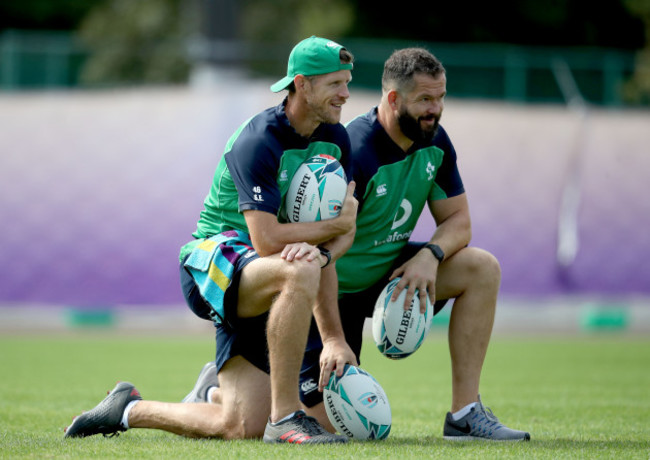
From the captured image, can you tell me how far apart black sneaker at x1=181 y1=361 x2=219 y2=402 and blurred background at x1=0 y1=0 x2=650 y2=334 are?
12673 millimetres

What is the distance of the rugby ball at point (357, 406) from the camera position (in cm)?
527

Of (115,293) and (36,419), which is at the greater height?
(36,419)

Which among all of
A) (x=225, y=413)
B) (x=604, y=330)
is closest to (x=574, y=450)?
(x=225, y=413)

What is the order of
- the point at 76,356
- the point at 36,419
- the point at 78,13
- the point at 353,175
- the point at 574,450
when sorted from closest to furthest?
the point at 574,450 < the point at 353,175 < the point at 36,419 < the point at 76,356 < the point at 78,13

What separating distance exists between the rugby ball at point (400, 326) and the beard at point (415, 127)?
902mm

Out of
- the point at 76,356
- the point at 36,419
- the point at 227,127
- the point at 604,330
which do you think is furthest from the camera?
the point at 227,127

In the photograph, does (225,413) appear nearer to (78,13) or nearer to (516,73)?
(516,73)

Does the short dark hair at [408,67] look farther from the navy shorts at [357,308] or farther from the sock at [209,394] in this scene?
the sock at [209,394]

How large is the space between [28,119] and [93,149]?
4.90 ft

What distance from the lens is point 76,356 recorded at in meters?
12.2

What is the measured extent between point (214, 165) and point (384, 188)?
47.5 feet

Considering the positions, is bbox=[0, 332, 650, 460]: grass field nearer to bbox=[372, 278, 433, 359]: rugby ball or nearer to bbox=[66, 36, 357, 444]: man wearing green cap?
bbox=[66, 36, 357, 444]: man wearing green cap

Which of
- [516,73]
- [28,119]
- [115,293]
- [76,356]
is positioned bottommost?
[115,293]

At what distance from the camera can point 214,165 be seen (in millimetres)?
20141
